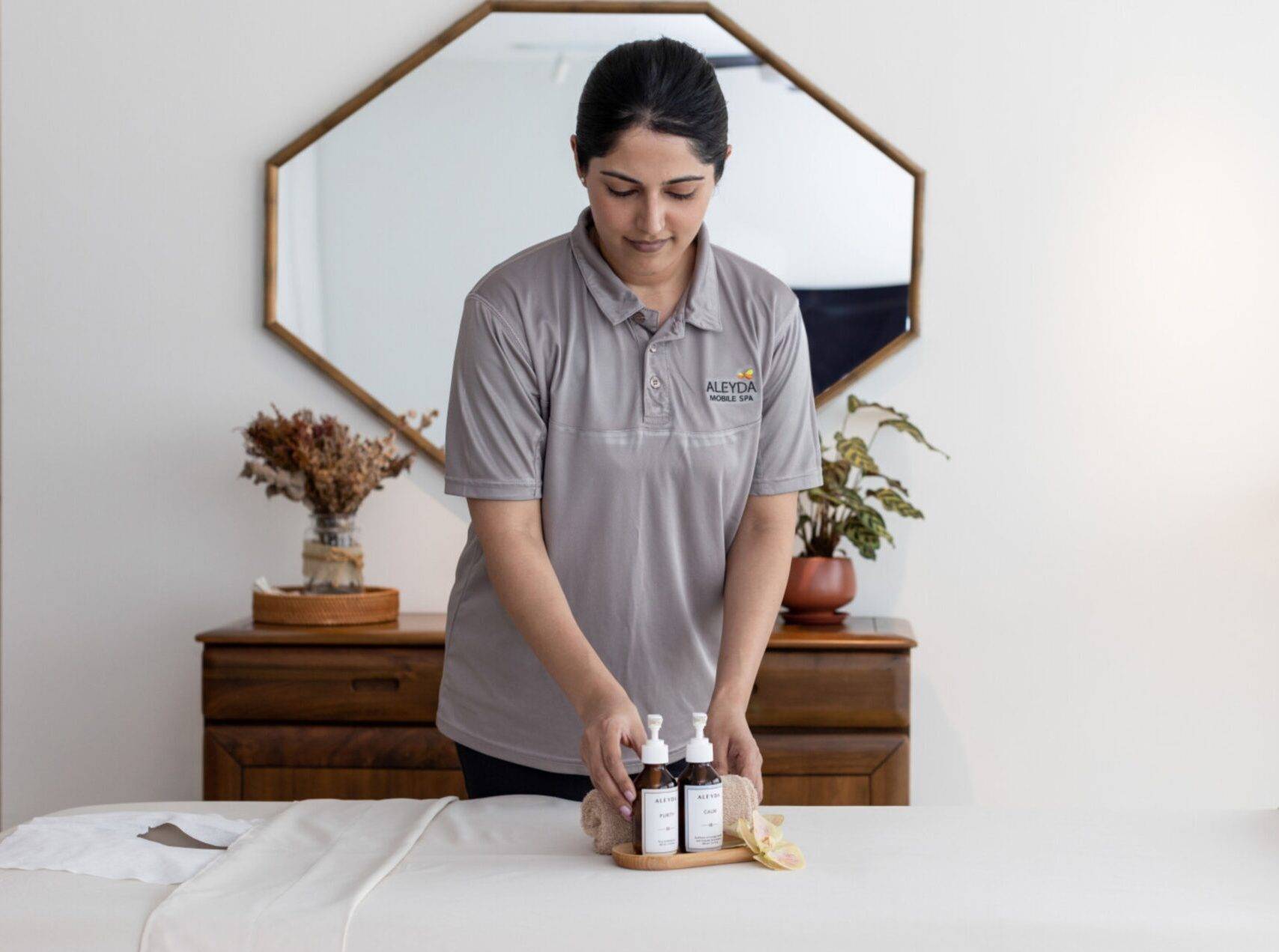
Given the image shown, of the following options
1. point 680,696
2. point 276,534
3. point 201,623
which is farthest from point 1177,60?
point 201,623

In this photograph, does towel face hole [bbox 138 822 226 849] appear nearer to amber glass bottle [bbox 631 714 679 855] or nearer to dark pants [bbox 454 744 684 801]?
dark pants [bbox 454 744 684 801]

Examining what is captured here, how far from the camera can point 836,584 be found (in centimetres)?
268

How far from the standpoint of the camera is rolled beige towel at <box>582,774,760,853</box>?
1.38 meters

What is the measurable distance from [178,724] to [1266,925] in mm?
2408

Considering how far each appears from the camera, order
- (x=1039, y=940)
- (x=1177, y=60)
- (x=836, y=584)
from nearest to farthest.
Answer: (x=1039, y=940) → (x=836, y=584) → (x=1177, y=60)

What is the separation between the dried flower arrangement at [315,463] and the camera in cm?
269

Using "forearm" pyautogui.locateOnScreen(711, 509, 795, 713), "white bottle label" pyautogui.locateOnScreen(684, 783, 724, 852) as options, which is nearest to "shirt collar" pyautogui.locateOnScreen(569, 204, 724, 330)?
"forearm" pyautogui.locateOnScreen(711, 509, 795, 713)

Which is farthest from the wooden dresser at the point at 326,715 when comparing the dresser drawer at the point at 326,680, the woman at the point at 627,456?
the woman at the point at 627,456

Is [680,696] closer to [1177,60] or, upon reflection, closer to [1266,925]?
[1266,925]

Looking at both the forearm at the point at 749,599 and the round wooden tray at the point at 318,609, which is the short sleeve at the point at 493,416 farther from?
the round wooden tray at the point at 318,609

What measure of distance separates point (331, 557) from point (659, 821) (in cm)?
153

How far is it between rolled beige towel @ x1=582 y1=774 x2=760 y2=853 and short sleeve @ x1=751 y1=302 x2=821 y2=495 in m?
0.44

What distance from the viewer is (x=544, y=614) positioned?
1545mm

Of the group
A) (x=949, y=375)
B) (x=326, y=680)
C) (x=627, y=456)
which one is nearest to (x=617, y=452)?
(x=627, y=456)
